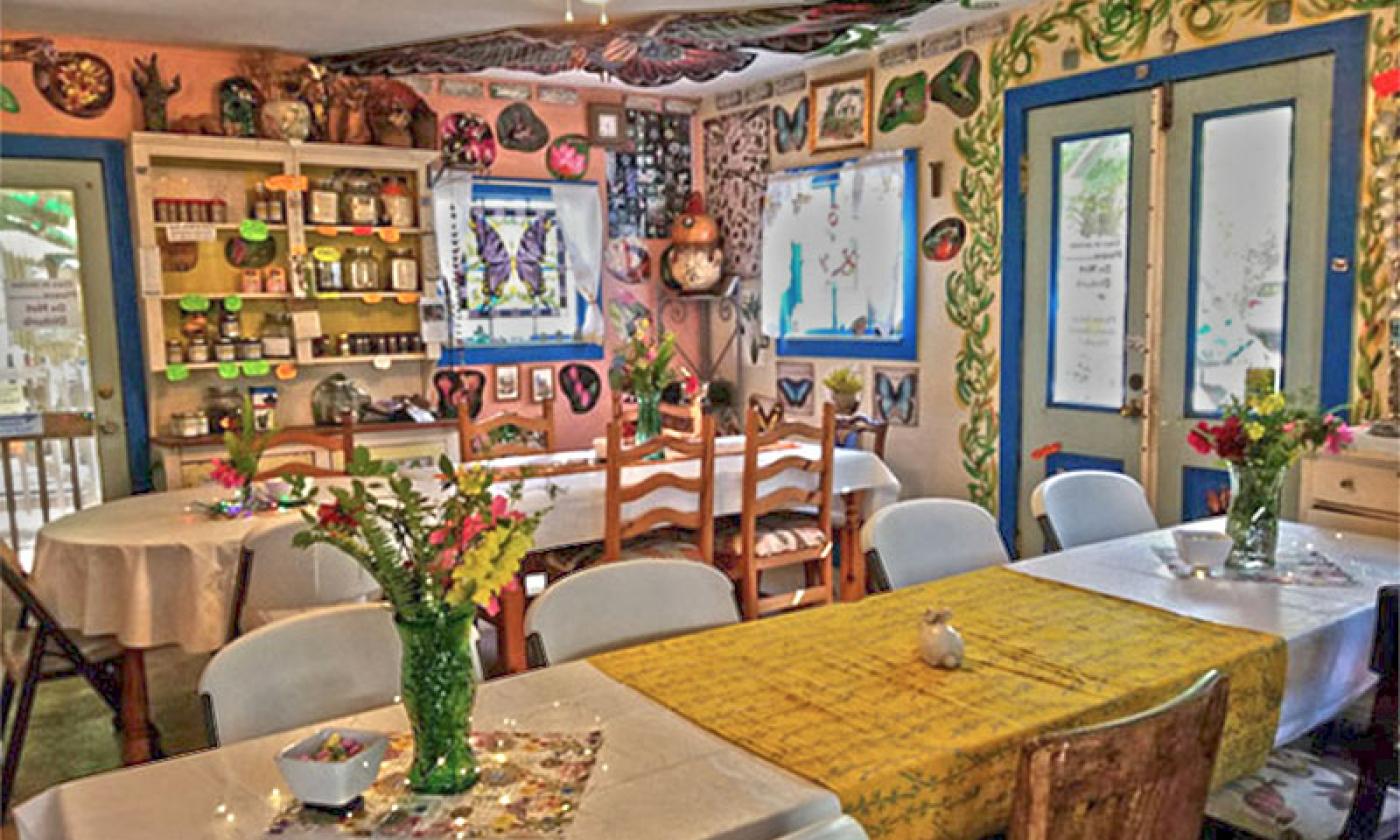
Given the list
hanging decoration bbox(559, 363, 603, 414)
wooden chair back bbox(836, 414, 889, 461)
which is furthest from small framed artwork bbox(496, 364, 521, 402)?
wooden chair back bbox(836, 414, 889, 461)

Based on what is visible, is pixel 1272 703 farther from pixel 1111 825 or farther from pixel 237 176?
pixel 237 176

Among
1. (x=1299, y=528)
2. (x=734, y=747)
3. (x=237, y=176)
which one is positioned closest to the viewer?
(x=734, y=747)

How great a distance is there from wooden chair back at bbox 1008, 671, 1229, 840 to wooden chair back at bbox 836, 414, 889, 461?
3335mm

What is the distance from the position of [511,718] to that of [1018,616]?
107 cm

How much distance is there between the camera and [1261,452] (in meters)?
2.48

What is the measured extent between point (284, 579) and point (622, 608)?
1.17 m

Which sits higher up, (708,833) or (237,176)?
(237,176)

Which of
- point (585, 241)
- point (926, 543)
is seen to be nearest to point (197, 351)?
point (585, 241)

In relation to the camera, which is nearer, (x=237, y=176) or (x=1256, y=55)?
(x=1256, y=55)

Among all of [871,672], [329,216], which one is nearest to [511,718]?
[871,672]

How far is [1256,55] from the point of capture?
11.7 ft

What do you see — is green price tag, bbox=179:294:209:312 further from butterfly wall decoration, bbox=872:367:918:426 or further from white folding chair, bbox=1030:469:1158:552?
white folding chair, bbox=1030:469:1158:552

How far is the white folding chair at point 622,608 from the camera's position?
2.02 meters

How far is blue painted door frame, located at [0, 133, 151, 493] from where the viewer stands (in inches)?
178
